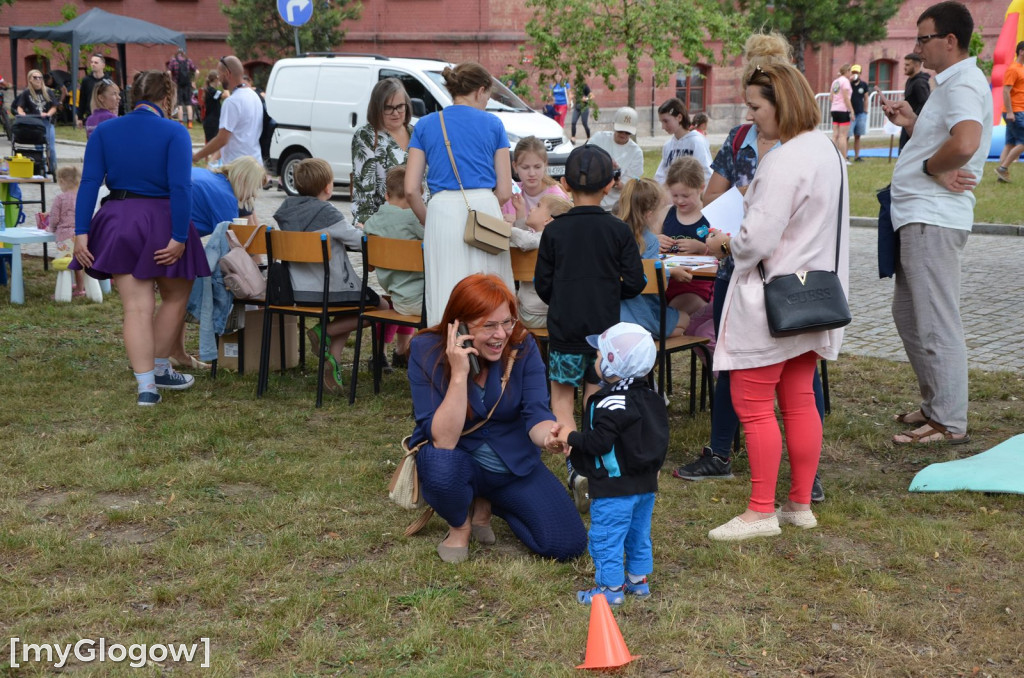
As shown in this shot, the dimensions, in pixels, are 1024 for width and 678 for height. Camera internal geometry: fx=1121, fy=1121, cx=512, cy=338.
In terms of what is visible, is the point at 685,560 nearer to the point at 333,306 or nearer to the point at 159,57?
the point at 333,306

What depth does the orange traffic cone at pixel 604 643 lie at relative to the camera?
3430 mm

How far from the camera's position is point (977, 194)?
16125 mm

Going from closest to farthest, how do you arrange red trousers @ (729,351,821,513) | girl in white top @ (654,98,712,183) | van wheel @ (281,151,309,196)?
1. red trousers @ (729,351,821,513)
2. girl in white top @ (654,98,712,183)
3. van wheel @ (281,151,309,196)

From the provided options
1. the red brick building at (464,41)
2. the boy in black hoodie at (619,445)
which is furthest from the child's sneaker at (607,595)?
the red brick building at (464,41)

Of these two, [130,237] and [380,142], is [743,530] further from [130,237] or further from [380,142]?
[130,237]

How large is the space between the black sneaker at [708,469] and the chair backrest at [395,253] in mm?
1919

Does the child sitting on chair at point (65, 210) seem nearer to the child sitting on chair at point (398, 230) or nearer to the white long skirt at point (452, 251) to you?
the child sitting on chair at point (398, 230)

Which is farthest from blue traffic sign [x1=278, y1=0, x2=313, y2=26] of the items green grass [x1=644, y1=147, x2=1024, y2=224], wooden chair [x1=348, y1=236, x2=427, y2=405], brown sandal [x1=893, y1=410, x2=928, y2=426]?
brown sandal [x1=893, y1=410, x2=928, y2=426]

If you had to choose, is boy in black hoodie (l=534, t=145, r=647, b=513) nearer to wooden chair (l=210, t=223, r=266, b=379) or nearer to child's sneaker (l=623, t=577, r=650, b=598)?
child's sneaker (l=623, t=577, r=650, b=598)

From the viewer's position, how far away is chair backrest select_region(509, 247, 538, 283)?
19.7 feet

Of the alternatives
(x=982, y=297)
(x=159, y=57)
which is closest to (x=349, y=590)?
(x=982, y=297)

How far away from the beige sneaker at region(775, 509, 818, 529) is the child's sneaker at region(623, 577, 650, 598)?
89cm

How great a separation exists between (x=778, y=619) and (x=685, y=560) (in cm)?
58

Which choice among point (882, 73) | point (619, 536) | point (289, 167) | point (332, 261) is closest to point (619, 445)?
point (619, 536)
